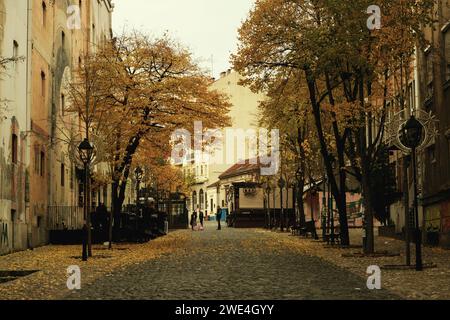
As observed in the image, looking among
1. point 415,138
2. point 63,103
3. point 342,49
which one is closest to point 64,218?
point 63,103

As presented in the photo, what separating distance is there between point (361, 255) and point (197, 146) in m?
11.9

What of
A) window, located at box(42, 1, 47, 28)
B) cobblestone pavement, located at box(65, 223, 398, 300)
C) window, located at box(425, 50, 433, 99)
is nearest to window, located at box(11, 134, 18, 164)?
window, located at box(42, 1, 47, 28)

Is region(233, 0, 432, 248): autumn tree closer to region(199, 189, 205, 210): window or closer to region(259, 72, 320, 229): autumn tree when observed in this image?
region(259, 72, 320, 229): autumn tree

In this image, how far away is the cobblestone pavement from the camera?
41.0 ft

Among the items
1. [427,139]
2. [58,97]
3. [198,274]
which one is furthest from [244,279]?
[58,97]

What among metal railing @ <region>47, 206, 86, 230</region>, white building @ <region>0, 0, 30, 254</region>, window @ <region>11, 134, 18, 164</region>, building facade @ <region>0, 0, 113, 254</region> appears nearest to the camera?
white building @ <region>0, 0, 30, 254</region>

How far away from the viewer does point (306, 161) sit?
1697 inches

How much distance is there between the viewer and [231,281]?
15031 mm

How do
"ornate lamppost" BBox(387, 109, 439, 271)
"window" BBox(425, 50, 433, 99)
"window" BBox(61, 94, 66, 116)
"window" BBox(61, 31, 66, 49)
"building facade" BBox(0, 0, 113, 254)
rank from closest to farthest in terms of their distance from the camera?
"ornate lamppost" BBox(387, 109, 439, 271) < "building facade" BBox(0, 0, 113, 254) < "window" BBox(425, 50, 433, 99) < "window" BBox(61, 94, 66, 116) < "window" BBox(61, 31, 66, 49)

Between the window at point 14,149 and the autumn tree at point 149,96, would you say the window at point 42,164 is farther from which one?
the window at point 14,149

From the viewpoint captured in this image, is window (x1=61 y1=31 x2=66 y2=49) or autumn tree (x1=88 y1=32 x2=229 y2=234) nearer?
autumn tree (x1=88 y1=32 x2=229 y2=234)

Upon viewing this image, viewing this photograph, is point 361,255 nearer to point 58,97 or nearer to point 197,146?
point 197,146

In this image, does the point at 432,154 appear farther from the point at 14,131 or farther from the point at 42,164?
the point at 42,164

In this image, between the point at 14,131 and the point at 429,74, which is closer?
the point at 14,131
